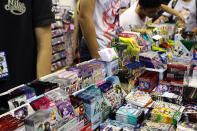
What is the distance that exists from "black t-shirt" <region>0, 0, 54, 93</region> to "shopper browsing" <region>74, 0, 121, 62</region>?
36cm

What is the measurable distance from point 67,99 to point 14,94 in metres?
0.28

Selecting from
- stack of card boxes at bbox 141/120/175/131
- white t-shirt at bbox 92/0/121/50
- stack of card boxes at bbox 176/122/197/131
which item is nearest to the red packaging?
stack of card boxes at bbox 141/120/175/131

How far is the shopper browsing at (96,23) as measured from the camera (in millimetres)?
1880

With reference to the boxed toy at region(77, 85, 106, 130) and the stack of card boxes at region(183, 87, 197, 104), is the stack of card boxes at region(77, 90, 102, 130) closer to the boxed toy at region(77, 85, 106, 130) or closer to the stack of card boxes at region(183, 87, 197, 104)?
the boxed toy at region(77, 85, 106, 130)

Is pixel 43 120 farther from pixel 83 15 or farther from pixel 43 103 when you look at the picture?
pixel 83 15

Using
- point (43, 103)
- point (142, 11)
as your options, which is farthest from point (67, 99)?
point (142, 11)

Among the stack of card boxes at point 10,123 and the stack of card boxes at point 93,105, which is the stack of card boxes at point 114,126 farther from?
the stack of card boxes at point 10,123

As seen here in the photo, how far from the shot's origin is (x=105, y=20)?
2.07m

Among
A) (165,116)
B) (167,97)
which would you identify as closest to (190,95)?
(167,97)

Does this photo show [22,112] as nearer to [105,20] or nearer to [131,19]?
[105,20]

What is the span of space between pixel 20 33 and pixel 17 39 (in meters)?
0.05

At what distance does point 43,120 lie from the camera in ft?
3.09

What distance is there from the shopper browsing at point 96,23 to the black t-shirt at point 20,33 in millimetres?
364

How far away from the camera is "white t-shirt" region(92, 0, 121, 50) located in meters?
2.00
